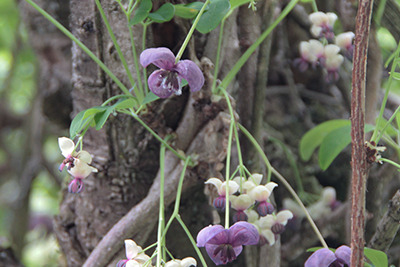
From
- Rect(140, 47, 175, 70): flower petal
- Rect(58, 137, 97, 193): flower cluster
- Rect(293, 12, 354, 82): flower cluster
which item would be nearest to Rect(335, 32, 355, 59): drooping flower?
Rect(293, 12, 354, 82): flower cluster

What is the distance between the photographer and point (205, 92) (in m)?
0.69

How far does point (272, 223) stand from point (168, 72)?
0.33 metres

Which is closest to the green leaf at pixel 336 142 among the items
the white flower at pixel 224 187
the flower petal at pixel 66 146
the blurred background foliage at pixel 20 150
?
the white flower at pixel 224 187

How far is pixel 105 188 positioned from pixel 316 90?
34.6 inches

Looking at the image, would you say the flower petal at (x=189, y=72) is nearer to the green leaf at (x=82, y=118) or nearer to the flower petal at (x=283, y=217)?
the green leaf at (x=82, y=118)

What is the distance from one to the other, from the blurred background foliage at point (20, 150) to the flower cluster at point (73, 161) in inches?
38.9

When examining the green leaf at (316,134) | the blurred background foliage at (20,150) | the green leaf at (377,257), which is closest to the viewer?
the green leaf at (377,257)

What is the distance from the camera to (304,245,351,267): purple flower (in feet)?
1.66

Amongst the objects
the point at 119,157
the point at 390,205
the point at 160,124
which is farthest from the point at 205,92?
the point at 390,205

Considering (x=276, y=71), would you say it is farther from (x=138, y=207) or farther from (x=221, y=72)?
(x=138, y=207)

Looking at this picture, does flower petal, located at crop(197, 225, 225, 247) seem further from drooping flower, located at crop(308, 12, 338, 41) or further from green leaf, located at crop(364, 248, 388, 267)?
drooping flower, located at crop(308, 12, 338, 41)

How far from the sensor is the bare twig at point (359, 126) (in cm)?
42

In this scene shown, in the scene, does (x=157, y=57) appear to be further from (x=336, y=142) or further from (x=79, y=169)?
(x=336, y=142)

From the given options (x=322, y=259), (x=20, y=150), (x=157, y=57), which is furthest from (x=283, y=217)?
(x=20, y=150)
